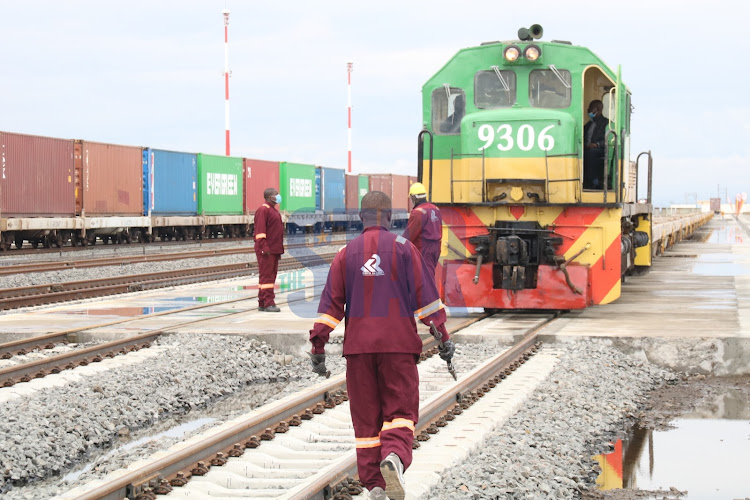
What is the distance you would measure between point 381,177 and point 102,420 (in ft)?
148

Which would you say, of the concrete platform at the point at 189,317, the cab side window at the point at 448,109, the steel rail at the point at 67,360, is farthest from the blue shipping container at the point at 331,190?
the steel rail at the point at 67,360

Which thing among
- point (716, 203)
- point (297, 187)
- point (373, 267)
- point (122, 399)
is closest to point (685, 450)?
point (373, 267)

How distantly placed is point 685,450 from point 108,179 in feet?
92.2

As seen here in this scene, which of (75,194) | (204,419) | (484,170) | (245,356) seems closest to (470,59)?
(484,170)

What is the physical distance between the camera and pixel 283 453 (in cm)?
646

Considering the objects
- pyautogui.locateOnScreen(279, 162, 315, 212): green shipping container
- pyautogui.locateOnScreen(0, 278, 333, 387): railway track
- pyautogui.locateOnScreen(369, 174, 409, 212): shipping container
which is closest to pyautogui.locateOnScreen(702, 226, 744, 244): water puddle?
pyautogui.locateOnScreen(369, 174, 409, 212): shipping container

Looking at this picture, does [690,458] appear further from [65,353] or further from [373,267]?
[65,353]

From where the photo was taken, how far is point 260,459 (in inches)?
247

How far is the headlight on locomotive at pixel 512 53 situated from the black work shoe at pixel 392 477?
857 cm

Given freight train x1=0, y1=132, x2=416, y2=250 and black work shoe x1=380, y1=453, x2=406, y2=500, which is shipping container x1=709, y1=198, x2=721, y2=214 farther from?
black work shoe x1=380, y1=453, x2=406, y2=500

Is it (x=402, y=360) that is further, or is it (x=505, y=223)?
(x=505, y=223)

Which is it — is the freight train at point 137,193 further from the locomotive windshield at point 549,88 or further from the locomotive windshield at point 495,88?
the locomotive windshield at point 549,88

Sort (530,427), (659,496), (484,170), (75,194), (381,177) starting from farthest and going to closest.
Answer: (381,177), (75,194), (484,170), (530,427), (659,496)

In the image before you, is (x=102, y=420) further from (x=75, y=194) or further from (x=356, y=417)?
(x=75, y=194)
